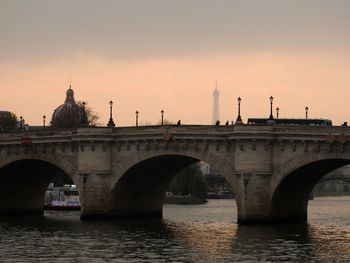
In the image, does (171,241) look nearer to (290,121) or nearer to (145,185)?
(145,185)

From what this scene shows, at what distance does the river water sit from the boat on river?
29.6 meters

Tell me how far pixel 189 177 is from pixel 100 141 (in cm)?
7728

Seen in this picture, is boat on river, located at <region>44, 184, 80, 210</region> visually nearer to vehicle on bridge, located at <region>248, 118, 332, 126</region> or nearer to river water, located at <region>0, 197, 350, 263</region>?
river water, located at <region>0, 197, 350, 263</region>

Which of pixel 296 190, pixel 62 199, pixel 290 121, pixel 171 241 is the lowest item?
pixel 171 241

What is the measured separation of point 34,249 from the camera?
72.1 m

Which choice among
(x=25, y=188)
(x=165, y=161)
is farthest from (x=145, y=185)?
(x=25, y=188)

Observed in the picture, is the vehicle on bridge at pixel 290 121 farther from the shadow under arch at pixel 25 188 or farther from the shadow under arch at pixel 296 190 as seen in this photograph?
the shadow under arch at pixel 25 188

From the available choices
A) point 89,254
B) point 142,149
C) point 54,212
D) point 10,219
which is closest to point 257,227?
point 142,149

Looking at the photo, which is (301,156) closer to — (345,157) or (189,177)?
(345,157)

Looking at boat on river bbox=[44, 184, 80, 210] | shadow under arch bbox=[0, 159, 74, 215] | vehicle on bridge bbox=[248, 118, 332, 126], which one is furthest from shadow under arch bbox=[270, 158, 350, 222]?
boat on river bbox=[44, 184, 80, 210]

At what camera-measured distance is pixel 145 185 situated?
10669cm

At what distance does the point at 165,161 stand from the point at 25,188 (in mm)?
28571

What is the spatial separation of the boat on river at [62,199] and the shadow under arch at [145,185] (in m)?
25.0

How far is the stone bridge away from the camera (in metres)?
86.6
